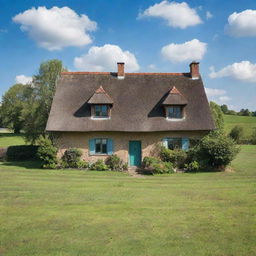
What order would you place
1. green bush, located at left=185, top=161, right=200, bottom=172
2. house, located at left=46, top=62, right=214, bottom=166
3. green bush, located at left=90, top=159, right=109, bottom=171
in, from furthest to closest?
house, located at left=46, top=62, right=214, bottom=166
green bush, located at left=90, top=159, right=109, bottom=171
green bush, located at left=185, top=161, right=200, bottom=172

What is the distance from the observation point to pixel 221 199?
35.1 ft

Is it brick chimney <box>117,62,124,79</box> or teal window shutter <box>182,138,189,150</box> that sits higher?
brick chimney <box>117,62,124,79</box>

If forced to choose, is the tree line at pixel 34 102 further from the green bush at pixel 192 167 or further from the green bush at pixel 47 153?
the green bush at pixel 192 167

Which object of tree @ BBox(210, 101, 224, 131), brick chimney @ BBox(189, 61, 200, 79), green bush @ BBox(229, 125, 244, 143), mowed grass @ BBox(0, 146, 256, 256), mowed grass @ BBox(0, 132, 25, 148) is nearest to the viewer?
mowed grass @ BBox(0, 146, 256, 256)

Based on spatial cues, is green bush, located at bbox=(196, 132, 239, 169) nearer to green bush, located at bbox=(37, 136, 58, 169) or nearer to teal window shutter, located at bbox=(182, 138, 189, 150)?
teal window shutter, located at bbox=(182, 138, 189, 150)

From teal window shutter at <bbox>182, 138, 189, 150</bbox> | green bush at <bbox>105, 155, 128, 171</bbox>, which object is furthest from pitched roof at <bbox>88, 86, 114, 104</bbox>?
teal window shutter at <bbox>182, 138, 189, 150</bbox>

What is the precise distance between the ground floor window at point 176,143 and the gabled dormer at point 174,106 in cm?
174

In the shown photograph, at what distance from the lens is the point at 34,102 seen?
3997cm

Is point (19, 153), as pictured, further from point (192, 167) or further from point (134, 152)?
point (192, 167)

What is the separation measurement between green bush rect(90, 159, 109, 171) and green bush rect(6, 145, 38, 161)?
9590mm

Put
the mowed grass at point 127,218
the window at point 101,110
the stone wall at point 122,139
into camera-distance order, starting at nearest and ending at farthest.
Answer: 1. the mowed grass at point 127,218
2. the stone wall at point 122,139
3. the window at point 101,110

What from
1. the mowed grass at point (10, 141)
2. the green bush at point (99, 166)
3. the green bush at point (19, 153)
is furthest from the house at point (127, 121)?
the mowed grass at point (10, 141)

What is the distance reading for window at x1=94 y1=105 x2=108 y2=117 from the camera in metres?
21.1

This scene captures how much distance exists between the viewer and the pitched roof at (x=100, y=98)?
20.7m
